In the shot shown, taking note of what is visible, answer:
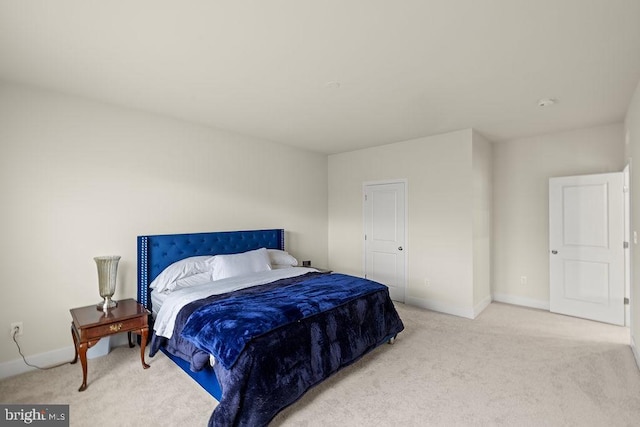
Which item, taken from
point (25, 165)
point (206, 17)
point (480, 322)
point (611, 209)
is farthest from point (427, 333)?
point (25, 165)

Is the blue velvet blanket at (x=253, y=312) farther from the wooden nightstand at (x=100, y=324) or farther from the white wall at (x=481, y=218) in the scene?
the white wall at (x=481, y=218)

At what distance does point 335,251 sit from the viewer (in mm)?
5641

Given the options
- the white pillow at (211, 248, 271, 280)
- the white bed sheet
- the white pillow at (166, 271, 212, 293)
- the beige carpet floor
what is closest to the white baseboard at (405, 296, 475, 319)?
the beige carpet floor

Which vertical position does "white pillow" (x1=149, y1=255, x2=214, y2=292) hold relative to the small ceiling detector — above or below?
below

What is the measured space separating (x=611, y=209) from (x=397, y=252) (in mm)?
2689

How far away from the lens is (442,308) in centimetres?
433

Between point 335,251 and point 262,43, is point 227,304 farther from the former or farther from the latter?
point 335,251

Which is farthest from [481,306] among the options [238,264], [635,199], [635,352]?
[238,264]

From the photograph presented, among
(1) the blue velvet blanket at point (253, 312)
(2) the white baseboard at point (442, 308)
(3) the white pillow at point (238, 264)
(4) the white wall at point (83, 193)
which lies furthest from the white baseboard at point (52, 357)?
(2) the white baseboard at point (442, 308)

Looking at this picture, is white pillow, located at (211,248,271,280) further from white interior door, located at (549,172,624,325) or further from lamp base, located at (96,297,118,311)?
white interior door, located at (549,172,624,325)

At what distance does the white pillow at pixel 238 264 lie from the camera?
344 centimetres

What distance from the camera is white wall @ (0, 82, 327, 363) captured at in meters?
2.65

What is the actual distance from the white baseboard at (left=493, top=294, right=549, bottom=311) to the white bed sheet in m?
3.46

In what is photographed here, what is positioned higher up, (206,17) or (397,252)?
(206,17)
